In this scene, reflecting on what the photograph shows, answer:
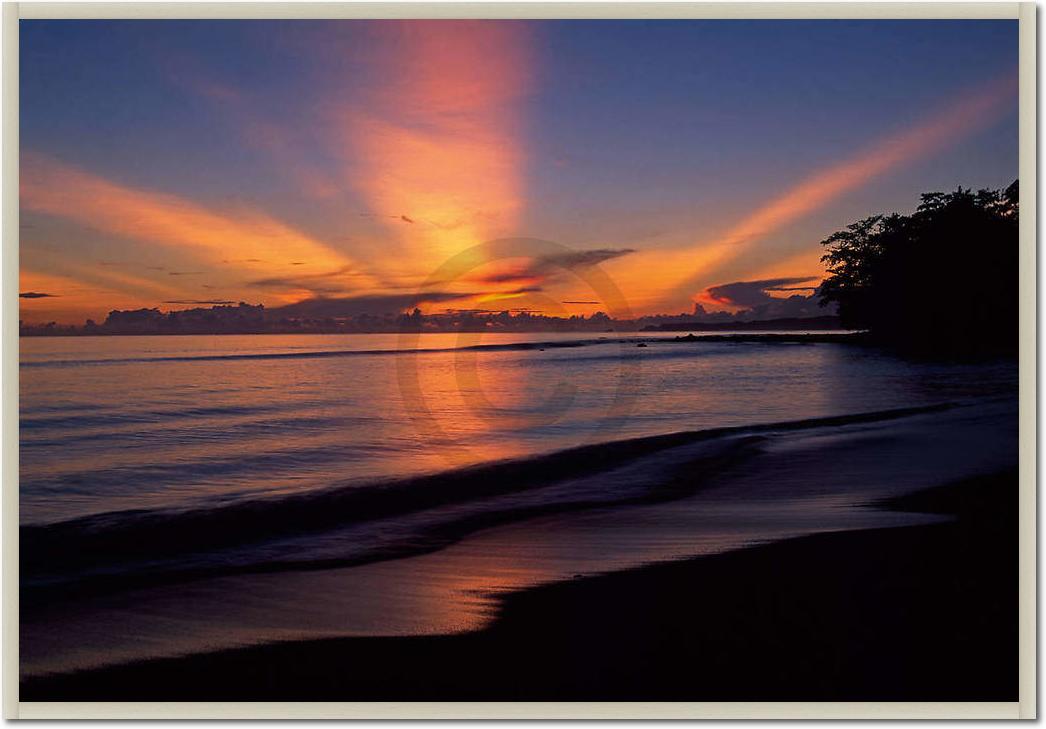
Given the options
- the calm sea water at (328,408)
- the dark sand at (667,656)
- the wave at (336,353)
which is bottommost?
the dark sand at (667,656)

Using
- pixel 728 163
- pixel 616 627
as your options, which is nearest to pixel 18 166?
pixel 616 627

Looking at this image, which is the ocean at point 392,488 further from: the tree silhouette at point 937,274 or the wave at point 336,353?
the wave at point 336,353

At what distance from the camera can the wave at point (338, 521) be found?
15.0 feet

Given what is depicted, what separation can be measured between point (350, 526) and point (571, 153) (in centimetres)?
304

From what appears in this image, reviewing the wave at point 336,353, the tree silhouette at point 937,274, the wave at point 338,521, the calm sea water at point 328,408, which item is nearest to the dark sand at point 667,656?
the wave at point 338,521

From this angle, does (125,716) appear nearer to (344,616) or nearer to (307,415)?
(344,616)

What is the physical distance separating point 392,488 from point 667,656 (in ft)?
11.8

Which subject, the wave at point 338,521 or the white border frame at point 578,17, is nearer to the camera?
the white border frame at point 578,17

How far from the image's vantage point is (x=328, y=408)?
12336 mm

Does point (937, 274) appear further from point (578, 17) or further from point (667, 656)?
point (667, 656)

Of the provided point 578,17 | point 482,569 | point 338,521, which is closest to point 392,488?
point 338,521

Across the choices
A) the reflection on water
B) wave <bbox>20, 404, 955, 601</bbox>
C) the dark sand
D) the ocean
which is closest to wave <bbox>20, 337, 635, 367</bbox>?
the ocean

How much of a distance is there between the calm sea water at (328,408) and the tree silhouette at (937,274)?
0.46 m

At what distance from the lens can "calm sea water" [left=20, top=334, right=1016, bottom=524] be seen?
657 cm
